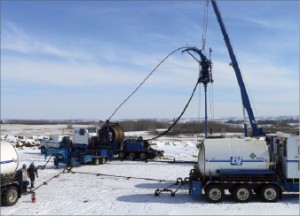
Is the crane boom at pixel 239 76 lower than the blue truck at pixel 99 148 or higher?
higher

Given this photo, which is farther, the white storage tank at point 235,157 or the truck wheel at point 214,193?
the white storage tank at point 235,157

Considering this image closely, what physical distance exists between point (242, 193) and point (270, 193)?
1.22m

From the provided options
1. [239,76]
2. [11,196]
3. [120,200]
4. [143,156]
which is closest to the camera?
[11,196]

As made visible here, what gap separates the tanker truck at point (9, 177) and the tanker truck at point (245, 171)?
7.73 meters

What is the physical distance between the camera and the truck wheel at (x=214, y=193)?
17453mm

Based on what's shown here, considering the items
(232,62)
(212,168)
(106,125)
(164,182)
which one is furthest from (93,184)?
(232,62)

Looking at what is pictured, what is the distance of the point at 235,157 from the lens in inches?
699

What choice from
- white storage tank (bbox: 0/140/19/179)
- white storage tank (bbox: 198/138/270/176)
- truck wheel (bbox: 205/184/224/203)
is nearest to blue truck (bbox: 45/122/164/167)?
white storage tank (bbox: 0/140/19/179)

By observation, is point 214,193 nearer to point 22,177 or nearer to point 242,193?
point 242,193

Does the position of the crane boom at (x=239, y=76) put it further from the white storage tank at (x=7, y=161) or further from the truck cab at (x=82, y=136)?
the white storage tank at (x=7, y=161)

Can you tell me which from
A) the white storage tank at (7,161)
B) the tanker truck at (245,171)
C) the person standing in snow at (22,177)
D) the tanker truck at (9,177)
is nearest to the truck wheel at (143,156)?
the tanker truck at (245,171)

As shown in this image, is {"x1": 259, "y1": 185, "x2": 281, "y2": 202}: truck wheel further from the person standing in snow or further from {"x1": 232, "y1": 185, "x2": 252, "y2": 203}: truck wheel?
the person standing in snow

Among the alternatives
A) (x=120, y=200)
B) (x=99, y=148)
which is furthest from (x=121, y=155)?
(x=120, y=200)

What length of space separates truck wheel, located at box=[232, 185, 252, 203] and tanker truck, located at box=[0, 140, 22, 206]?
376 inches
